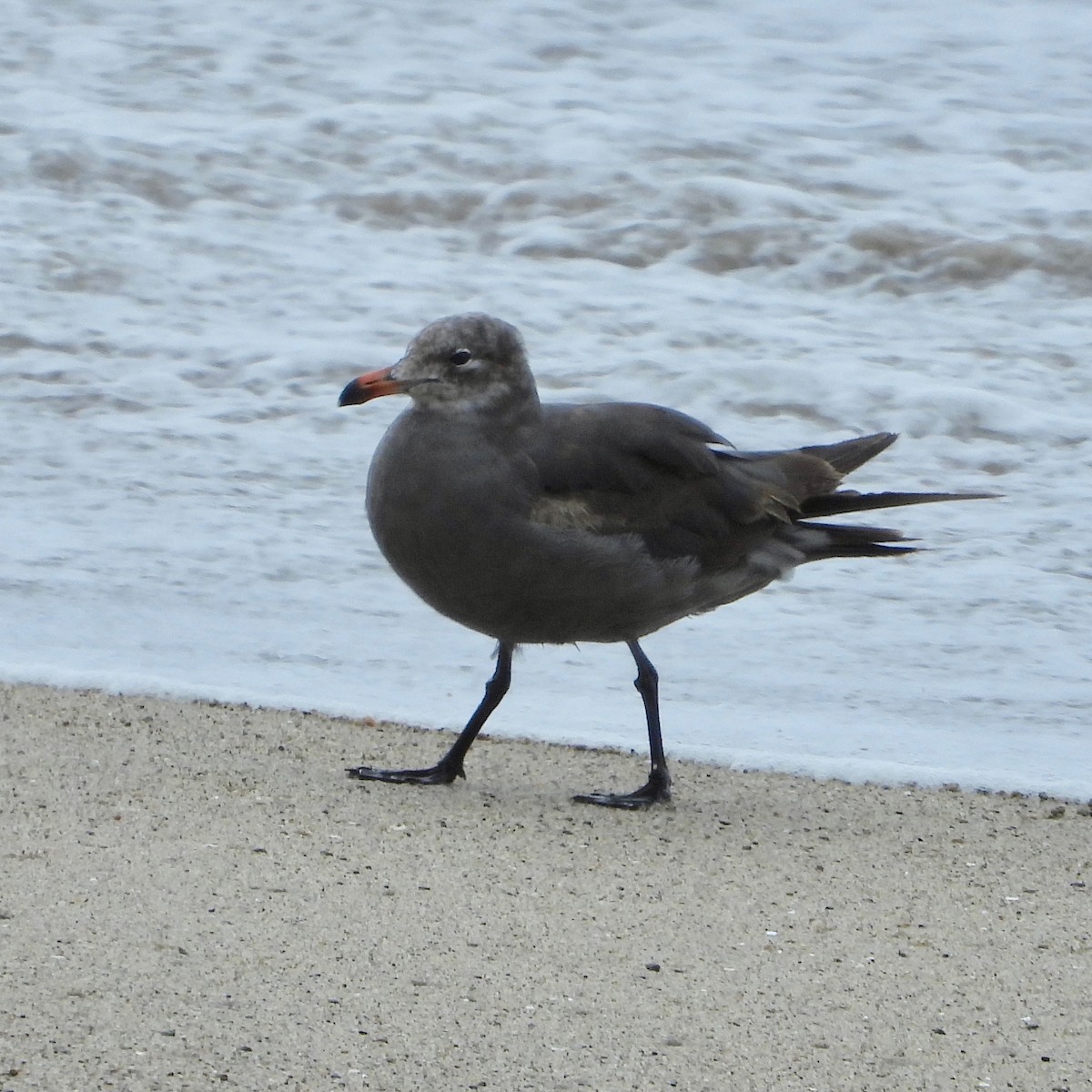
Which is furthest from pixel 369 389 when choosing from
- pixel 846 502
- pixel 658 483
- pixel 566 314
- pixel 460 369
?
pixel 566 314

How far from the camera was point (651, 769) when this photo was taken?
420cm

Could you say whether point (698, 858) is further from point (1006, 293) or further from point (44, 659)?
point (1006, 293)

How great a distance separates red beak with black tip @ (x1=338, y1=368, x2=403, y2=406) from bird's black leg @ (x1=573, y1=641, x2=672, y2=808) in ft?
2.45

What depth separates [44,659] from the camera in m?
4.59

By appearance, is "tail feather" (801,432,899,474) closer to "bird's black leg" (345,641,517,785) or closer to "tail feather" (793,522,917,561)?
"tail feather" (793,522,917,561)

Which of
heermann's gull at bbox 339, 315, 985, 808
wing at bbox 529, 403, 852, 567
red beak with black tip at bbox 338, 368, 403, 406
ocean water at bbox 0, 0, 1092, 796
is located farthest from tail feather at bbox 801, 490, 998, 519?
red beak with black tip at bbox 338, 368, 403, 406

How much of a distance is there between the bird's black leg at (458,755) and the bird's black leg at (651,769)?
0.26 m

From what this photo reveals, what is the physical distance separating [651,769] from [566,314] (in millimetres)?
3728

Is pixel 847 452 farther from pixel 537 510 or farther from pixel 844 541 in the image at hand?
pixel 537 510

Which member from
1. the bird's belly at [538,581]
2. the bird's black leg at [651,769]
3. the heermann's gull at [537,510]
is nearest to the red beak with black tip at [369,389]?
the heermann's gull at [537,510]

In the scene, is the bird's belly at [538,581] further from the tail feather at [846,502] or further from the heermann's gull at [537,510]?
the tail feather at [846,502]

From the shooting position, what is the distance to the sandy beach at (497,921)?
8.72 feet

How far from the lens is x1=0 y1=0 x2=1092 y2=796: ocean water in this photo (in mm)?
4750

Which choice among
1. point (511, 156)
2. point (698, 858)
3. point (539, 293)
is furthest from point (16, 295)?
point (698, 858)
